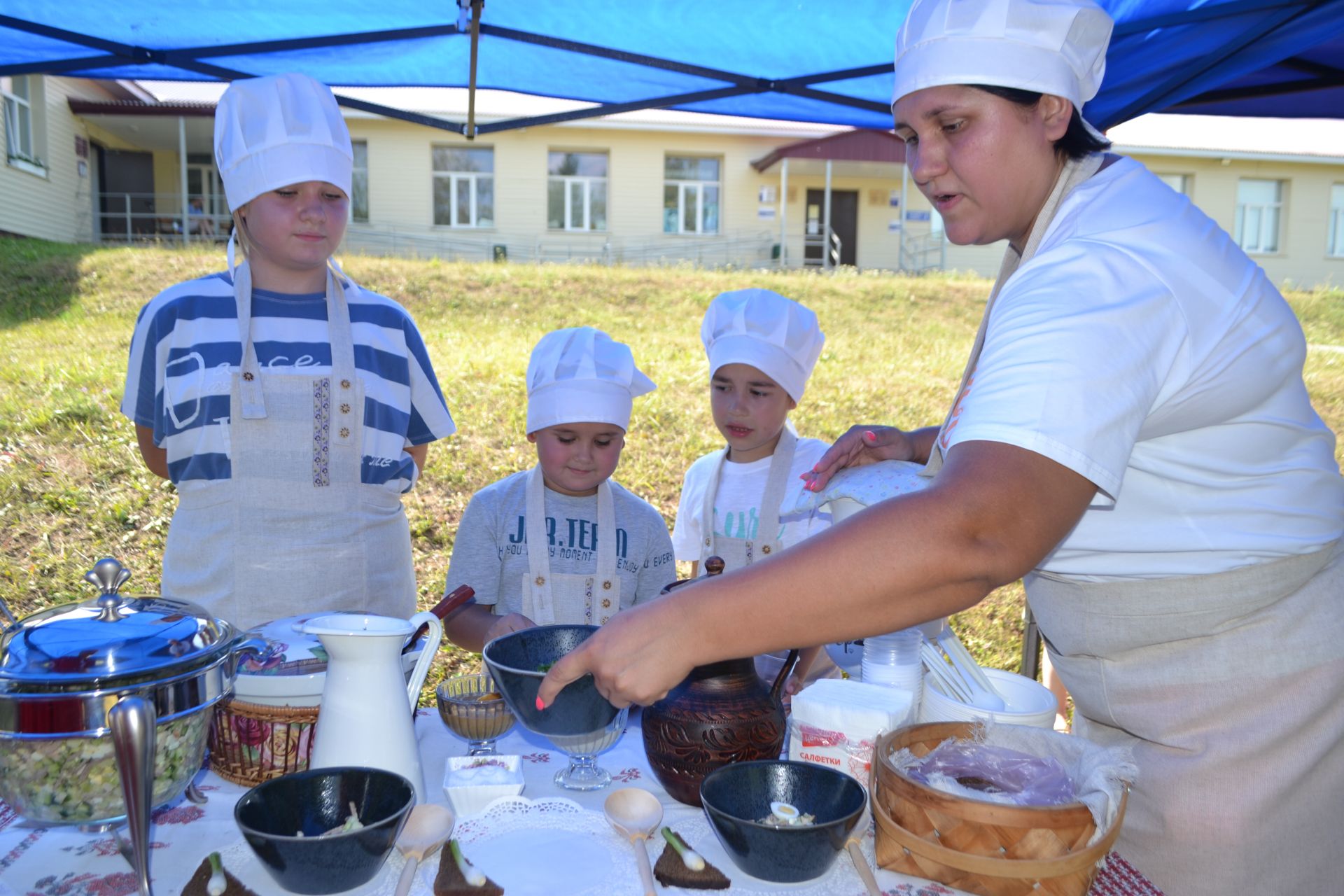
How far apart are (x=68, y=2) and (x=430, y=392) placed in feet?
6.05

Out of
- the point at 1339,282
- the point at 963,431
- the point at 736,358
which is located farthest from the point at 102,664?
the point at 1339,282

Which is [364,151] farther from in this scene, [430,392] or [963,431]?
[963,431]

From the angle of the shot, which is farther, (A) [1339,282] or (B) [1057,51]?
(A) [1339,282]

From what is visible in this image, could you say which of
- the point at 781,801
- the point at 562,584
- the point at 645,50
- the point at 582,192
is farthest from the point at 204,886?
the point at 582,192

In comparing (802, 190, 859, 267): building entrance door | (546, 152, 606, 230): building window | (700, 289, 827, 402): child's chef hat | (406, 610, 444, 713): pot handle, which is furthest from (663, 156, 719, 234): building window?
(406, 610, 444, 713): pot handle

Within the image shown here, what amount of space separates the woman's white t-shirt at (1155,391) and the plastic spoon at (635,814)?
0.67 metres

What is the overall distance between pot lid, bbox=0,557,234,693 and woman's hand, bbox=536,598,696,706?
538 mm

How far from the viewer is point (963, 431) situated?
122 centimetres

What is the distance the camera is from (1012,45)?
4.72ft

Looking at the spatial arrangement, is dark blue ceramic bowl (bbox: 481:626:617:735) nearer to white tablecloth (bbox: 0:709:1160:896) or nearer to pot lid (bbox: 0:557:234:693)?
white tablecloth (bbox: 0:709:1160:896)

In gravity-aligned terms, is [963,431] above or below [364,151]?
below

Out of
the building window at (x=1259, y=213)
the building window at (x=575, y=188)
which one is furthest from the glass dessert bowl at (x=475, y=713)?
the building window at (x=1259, y=213)

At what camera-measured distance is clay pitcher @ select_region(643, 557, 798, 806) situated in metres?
1.47

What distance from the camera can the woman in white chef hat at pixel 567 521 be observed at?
2848 millimetres
